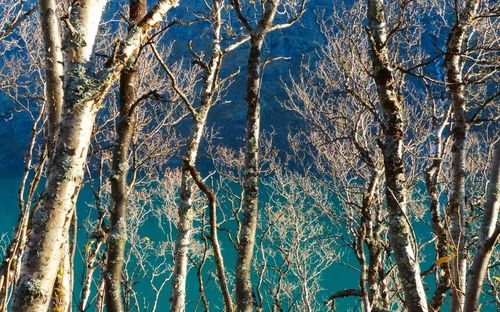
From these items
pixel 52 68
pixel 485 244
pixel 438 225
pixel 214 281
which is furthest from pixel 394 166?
pixel 214 281

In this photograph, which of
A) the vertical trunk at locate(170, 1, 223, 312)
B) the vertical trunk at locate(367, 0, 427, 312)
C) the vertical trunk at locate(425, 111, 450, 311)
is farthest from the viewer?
the vertical trunk at locate(170, 1, 223, 312)

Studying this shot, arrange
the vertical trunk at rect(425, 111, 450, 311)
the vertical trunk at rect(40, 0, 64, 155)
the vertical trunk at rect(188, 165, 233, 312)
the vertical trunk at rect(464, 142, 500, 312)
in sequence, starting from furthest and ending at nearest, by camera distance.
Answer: the vertical trunk at rect(425, 111, 450, 311) → the vertical trunk at rect(40, 0, 64, 155) → the vertical trunk at rect(464, 142, 500, 312) → the vertical trunk at rect(188, 165, 233, 312)

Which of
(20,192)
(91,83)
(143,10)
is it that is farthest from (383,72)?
(20,192)

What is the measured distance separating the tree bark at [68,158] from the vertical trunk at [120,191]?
30.3 inches

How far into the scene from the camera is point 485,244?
1940mm

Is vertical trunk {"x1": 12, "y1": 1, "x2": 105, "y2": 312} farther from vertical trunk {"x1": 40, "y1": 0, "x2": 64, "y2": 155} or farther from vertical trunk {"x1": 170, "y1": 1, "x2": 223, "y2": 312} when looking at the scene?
vertical trunk {"x1": 170, "y1": 1, "x2": 223, "y2": 312}

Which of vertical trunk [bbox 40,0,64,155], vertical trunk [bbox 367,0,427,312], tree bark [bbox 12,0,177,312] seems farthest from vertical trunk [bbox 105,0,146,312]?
vertical trunk [bbox 367,0,427,312]

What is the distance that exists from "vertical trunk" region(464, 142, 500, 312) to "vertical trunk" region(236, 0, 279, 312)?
6.61 feet

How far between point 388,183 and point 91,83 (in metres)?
1.89

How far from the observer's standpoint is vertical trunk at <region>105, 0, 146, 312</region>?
9.19 feet

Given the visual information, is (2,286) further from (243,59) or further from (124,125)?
(243,59)

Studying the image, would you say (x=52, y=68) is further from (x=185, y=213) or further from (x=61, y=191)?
(x=185, y=213)

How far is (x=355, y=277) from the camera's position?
31.8 meters

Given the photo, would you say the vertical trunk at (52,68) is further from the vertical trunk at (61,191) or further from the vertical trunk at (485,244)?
the vertical trunk at (485,244)
